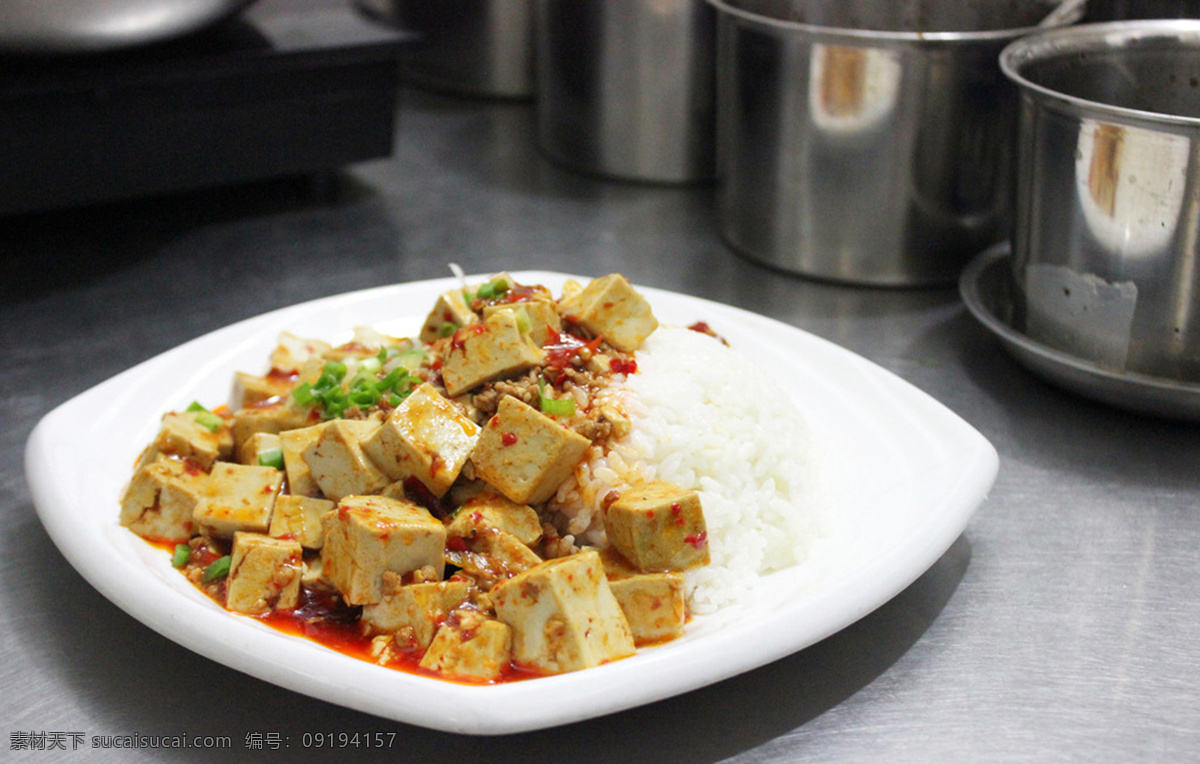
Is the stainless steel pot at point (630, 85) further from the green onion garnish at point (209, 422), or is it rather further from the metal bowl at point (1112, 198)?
the green onion garnish at point (209, 422)

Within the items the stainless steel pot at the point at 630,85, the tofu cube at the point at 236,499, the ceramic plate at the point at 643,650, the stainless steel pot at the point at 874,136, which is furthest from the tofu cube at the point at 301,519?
the stainless steel pot at the point at 630,85

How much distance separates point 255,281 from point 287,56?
21.9 inches

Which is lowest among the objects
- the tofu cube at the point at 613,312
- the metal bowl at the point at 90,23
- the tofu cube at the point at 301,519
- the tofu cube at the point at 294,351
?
the tofu cube at the point at 301,519

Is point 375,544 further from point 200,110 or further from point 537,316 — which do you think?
point 200,110

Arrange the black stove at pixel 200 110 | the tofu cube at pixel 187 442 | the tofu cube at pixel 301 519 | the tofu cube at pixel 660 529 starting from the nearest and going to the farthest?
1. the tofu cube at pixel 660 529
2. the tofu cube at pixel 301 519
3. the tofu cube at pixel 187 442
4. the black stove at pixel 200 110

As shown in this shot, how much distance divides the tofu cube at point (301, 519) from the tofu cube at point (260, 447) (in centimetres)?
14

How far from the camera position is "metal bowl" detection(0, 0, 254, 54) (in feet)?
7.62

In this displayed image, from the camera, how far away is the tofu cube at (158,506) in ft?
5.02

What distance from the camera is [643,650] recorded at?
1.35 m

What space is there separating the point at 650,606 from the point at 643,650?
0.17ft

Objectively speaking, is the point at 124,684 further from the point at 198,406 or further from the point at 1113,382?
the point at 1113,382

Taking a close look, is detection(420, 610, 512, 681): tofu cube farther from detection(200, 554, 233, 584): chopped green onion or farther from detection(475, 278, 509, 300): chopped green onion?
detection(475, 278, 509, 300): chopped green onion

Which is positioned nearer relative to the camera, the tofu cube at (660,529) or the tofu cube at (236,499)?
the tofu cube at (660,529)

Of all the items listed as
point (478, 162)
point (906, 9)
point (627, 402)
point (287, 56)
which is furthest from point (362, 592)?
point (478, 162)
